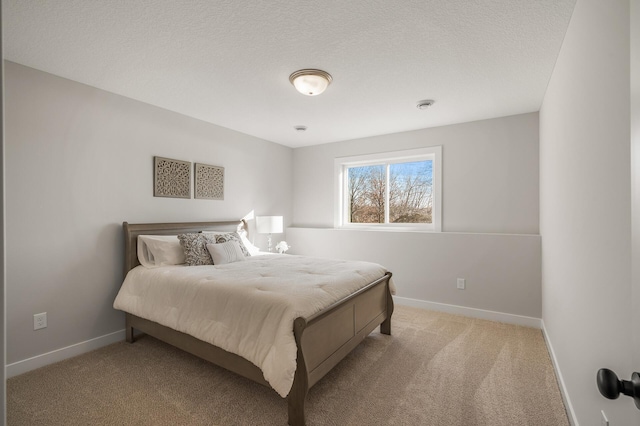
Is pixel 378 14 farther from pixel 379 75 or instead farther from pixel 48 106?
pixel 48 106

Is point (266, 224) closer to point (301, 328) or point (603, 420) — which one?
point (301, 328)

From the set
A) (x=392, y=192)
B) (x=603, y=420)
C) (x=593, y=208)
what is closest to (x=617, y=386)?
(x=603, y=420)

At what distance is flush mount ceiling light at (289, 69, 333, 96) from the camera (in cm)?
247

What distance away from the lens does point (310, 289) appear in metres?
2.15

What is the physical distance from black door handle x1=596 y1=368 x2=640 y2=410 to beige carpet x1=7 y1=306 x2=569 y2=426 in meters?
1.43

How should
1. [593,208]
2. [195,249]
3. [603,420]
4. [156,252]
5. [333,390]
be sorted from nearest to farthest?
1. [603,420]
2. [593,208]
3. [333,390]
4. [156,252]
5. [195,249]

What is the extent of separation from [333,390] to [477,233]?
2594 millimetres

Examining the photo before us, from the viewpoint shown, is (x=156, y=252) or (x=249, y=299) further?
(x=156, y=252)

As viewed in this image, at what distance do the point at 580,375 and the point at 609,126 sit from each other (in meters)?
1.32

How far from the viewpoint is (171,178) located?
3.44 meters

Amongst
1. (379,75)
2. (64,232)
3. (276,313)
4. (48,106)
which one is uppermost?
(379,75)

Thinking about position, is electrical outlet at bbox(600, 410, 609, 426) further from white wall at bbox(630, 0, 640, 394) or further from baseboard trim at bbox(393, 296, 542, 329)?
baseboard trim at bbox(393, 296, 542, 329)

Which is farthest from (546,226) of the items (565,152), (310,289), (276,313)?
(276,313)

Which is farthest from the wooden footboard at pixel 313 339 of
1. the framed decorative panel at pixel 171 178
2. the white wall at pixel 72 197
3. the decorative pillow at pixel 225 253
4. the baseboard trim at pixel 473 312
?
the framed decorative panel at pixel 171 178
